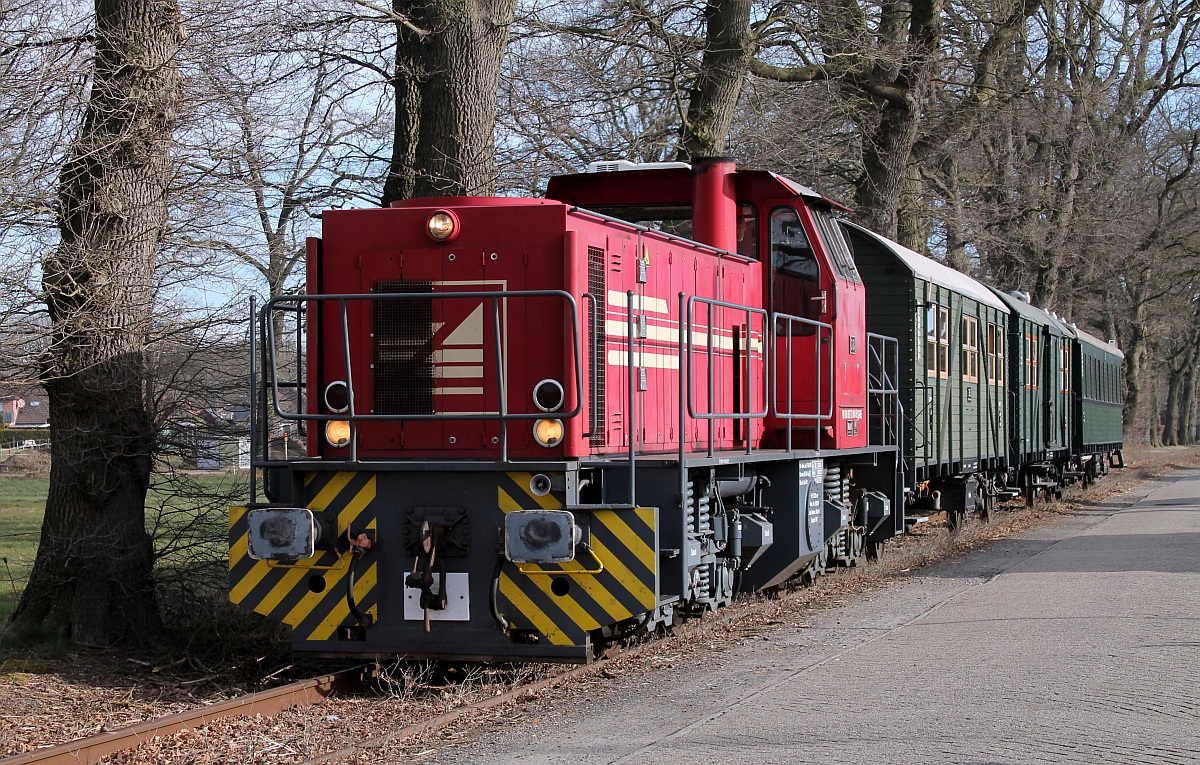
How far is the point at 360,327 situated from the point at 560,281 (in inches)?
50.1

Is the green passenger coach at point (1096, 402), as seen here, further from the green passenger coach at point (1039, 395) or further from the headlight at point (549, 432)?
the headlight at point (549, 432)

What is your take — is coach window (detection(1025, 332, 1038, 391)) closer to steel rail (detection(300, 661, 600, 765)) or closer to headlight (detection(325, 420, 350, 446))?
steel rail (detection(300, 661, 600, 765))

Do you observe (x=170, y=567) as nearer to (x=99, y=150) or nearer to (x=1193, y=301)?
(x=99, y=150)

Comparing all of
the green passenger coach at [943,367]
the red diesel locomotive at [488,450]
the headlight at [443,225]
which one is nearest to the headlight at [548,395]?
the red diesel locomotive at [488,450]

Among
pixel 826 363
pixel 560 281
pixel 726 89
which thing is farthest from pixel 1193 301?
pixel 560 281

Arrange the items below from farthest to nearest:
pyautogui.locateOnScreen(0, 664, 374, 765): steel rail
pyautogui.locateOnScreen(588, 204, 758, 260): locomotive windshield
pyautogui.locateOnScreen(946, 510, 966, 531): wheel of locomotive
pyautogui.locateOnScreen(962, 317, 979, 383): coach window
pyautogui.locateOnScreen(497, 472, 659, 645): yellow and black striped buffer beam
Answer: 1. pyautogui.locateOnScreen(946, 510, 966, 531): wheel of locomotive
2. pyautogui.locateOnScreen(962, 317, 979, 383): coach window
3. pyautogui.locateOnScreen(588, 204, 758, 260): locomotive windshield
4. pyautogui.locateOnScreen(497, 472, 659, 645): yellow and black striped buffer beam
5. pyautogui.locateOnScreen(0, 664, 374, 765): steel rail

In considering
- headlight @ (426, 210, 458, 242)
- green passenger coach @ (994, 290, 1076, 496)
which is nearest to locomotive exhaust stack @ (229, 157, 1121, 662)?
headlight @ (426, 210, 458, 242)

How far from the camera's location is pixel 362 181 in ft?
41.0

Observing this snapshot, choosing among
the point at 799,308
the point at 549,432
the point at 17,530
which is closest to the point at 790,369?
the point at 799,308

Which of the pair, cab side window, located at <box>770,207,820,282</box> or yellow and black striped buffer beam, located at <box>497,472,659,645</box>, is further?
cab side window, located at <box>770,207,820,282</box>

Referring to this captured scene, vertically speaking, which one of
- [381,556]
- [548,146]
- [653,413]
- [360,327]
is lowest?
[381,556]

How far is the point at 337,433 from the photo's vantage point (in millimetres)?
7219

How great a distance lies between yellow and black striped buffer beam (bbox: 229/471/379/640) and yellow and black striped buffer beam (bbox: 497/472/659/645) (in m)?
0.83

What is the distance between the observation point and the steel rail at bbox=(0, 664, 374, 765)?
5250mm
